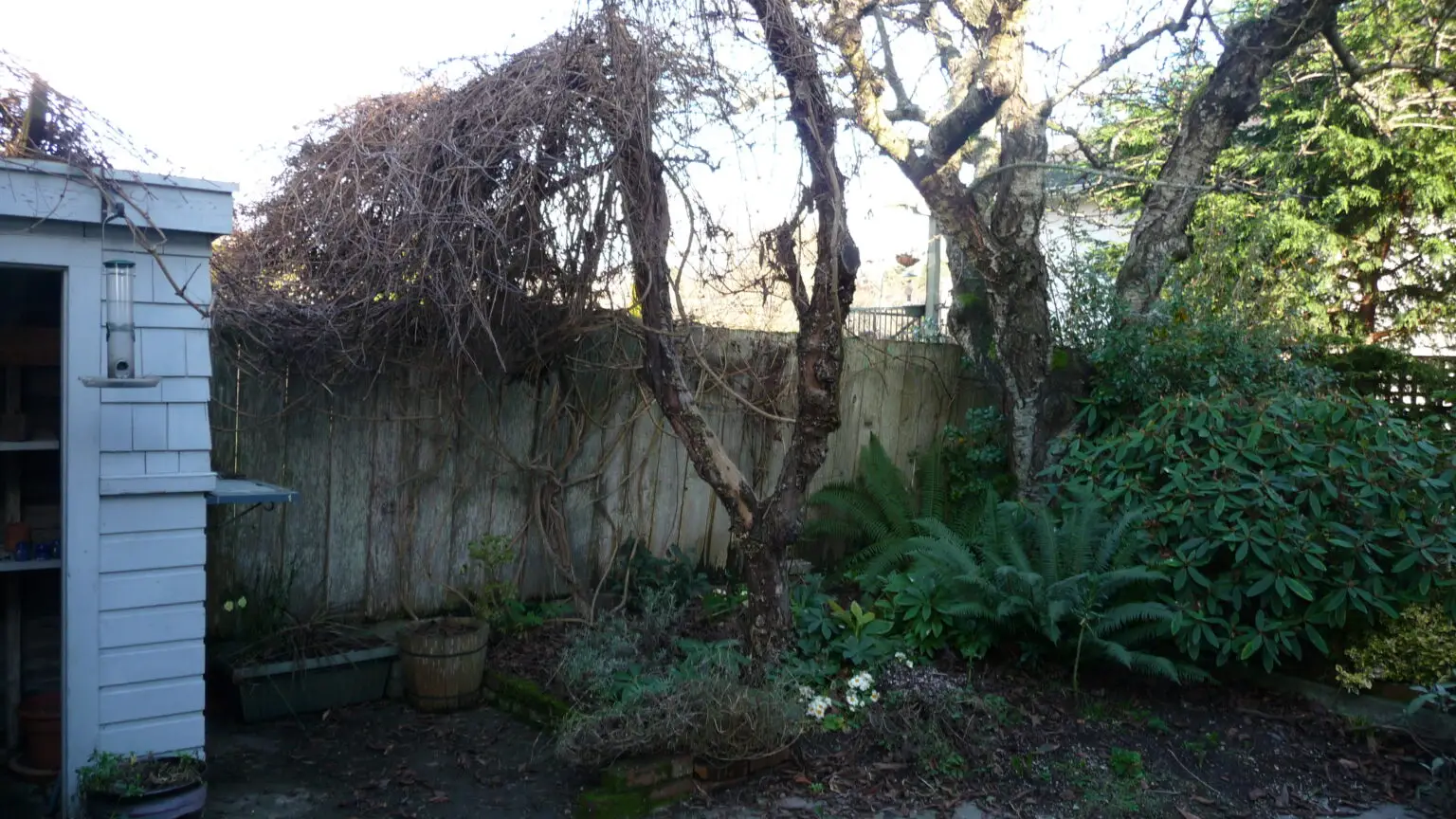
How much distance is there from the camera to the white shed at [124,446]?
12.8ft

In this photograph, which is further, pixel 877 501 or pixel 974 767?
pixel 877 501

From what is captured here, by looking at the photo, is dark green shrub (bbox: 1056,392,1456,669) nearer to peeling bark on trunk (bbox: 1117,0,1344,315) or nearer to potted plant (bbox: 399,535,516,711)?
peeling bark on trunk (bbox: 1117,0,1344,315)

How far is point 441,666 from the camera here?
545 cm

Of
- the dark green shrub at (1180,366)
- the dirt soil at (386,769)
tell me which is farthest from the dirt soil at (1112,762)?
the dark green shrub at (1180,366)

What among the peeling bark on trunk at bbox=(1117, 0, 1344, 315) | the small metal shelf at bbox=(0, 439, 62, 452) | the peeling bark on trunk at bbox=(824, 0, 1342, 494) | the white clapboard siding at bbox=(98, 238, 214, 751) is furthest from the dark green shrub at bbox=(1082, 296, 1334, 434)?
the small metal shelf at bbox=(0, 439, 62, 452)

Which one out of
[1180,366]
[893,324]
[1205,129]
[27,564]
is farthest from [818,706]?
[893,324]

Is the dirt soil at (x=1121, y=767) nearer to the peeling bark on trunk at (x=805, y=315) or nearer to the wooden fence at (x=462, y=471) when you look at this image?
the peeling bark on trunk at (x=805, y=315)

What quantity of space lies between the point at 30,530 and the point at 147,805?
137cm

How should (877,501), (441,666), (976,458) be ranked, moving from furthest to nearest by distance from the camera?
(976,458) → (877,501) → (441,666)

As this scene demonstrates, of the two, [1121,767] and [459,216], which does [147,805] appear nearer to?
[459,216]

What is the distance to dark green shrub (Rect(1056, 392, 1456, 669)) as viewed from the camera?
5.36 meters

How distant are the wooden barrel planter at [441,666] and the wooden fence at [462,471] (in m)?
0.76

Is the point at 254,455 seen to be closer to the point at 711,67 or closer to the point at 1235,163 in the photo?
the point at 711,67

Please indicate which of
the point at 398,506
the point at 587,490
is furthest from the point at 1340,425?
the point at 398,506
